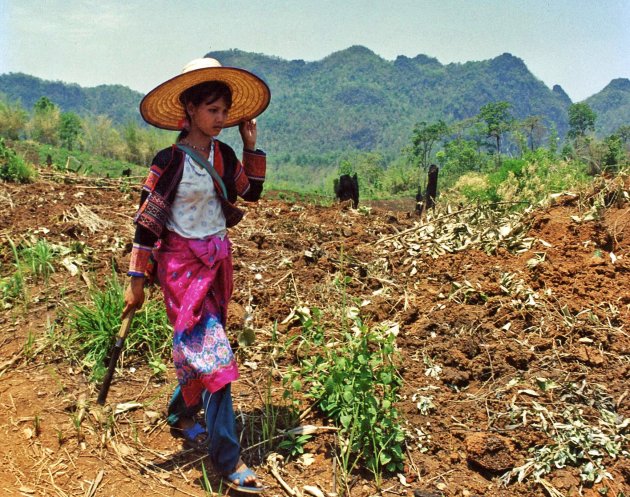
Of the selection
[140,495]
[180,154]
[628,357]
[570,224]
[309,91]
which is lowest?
[140,495]

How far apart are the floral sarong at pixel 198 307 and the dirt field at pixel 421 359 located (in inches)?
17.2

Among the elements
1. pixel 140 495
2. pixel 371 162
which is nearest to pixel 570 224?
pixel 140 495

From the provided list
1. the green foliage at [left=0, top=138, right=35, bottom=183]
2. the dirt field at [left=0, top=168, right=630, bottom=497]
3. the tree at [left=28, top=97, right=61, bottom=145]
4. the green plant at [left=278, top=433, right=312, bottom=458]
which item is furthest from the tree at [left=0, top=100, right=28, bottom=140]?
the green plant at [left=278, top=433, right=312, bottom=458]

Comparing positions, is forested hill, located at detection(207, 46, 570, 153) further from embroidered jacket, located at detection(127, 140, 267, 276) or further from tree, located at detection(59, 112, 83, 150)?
embroidered jacket, located at detection(127, 140, 267, 276)

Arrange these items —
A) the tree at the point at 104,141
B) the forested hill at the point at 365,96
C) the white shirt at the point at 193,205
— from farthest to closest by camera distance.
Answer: the forested hill at the point at 365,96, the tree at the point at 104,141, the white shirt at the point at 193,205

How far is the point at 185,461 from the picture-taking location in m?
2.81

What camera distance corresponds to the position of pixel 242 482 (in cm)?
252

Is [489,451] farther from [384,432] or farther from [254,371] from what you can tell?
[254,371]

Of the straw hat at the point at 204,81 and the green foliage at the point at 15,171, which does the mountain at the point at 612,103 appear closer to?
the green foliage at the point at 15,171

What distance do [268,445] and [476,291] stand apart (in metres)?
1.71

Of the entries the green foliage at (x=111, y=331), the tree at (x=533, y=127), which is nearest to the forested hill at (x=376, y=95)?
the tree at (x=533, y=127)

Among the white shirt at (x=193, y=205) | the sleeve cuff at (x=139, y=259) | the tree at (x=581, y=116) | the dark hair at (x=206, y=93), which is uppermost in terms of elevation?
the tree at (x=581, y=116)

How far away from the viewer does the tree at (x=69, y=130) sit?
1447 inches

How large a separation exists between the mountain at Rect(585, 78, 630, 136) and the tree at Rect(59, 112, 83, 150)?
129 meters
